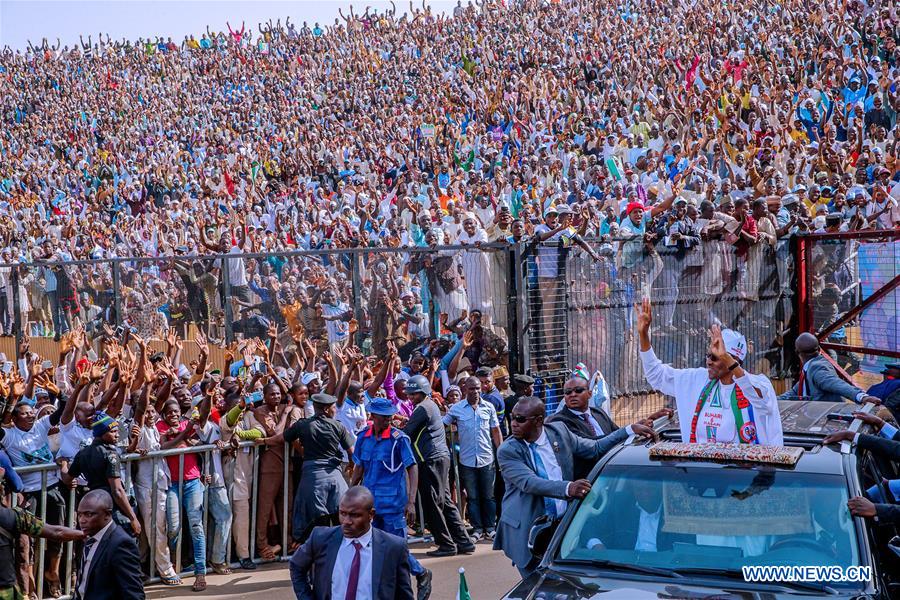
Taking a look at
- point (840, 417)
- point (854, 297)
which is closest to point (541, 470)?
point (840, 417)

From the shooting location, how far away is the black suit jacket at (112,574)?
17.4 ft

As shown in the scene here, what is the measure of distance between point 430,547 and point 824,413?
459 centimetres

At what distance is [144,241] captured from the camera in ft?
79.1

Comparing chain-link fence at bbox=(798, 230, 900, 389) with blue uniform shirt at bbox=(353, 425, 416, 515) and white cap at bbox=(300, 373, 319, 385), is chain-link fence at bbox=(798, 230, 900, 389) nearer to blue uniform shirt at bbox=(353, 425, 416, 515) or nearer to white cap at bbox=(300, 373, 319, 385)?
blue uniform shirt at bbox=(353, 425, 416, 515)

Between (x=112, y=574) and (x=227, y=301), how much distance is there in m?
8.11

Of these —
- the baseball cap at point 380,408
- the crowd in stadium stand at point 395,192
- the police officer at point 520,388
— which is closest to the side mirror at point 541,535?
the baseball cap at point 380,408

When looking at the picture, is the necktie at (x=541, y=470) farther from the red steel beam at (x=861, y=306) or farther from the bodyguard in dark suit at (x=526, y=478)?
the red steel beam at (x=861, y=306)

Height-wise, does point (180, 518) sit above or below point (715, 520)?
below

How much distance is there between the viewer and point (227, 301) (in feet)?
43.5

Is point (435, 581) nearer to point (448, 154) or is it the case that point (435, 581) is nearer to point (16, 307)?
point (16, 307)

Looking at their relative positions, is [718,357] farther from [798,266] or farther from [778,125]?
[778,125]

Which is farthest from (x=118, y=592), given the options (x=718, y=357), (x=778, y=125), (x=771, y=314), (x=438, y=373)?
(x=778, y=125)

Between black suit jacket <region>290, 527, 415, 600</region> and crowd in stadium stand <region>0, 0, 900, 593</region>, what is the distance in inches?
148

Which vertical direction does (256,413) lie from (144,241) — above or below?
below
